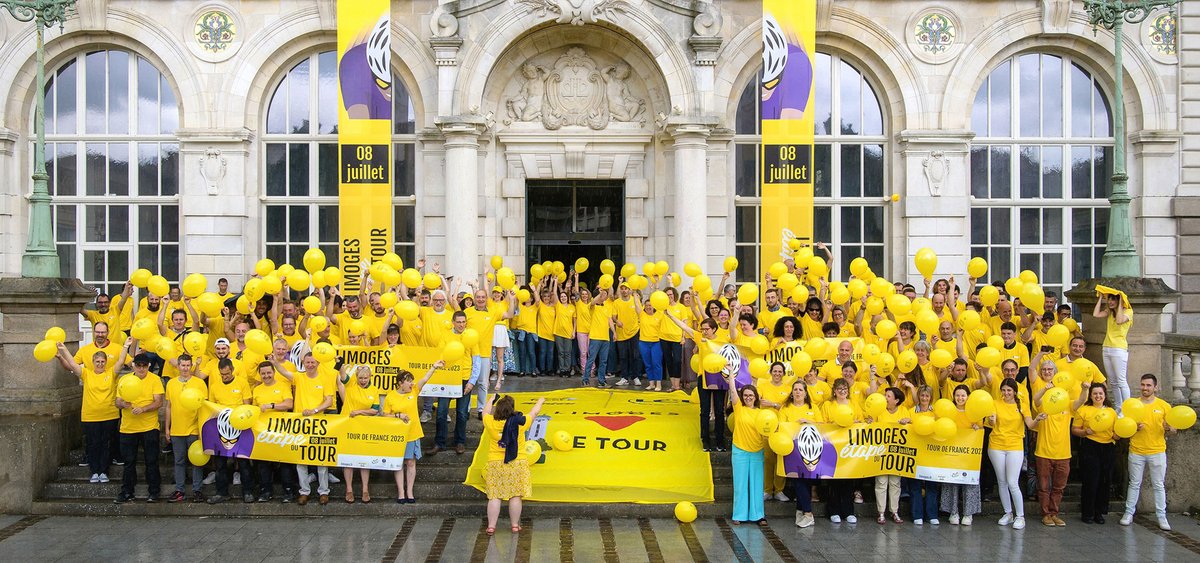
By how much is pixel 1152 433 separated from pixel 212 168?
16.4 m

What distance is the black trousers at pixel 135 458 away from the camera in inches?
433

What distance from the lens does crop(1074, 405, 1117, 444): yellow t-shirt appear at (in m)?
10.6

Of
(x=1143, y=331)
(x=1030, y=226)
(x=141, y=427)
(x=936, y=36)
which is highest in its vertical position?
(x=936, y=36)

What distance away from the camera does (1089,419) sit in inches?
419

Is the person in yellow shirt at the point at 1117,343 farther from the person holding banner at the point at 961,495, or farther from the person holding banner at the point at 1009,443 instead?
the person holding banner at the point at 961,495

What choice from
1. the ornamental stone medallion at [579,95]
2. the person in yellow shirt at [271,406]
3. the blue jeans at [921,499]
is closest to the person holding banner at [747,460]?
the blue jeans at [921,499]

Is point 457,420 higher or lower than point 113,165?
lower

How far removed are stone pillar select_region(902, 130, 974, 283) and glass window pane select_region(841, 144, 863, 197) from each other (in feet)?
2.95

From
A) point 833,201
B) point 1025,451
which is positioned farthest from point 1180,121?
point 1025,451

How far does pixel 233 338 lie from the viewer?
40.1ft

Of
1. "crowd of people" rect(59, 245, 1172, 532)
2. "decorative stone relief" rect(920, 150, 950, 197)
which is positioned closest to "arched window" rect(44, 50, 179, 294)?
"crowd of people" rect(59, 245, 1172, 532)

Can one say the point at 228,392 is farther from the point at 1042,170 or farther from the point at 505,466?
the point at 1042,170

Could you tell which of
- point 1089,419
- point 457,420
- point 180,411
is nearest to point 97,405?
point 180,411

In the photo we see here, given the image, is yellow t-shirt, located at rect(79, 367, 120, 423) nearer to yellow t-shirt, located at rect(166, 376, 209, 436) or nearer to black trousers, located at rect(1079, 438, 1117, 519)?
yellow t-shirt, located at rect(166, 376, 209, 436)
